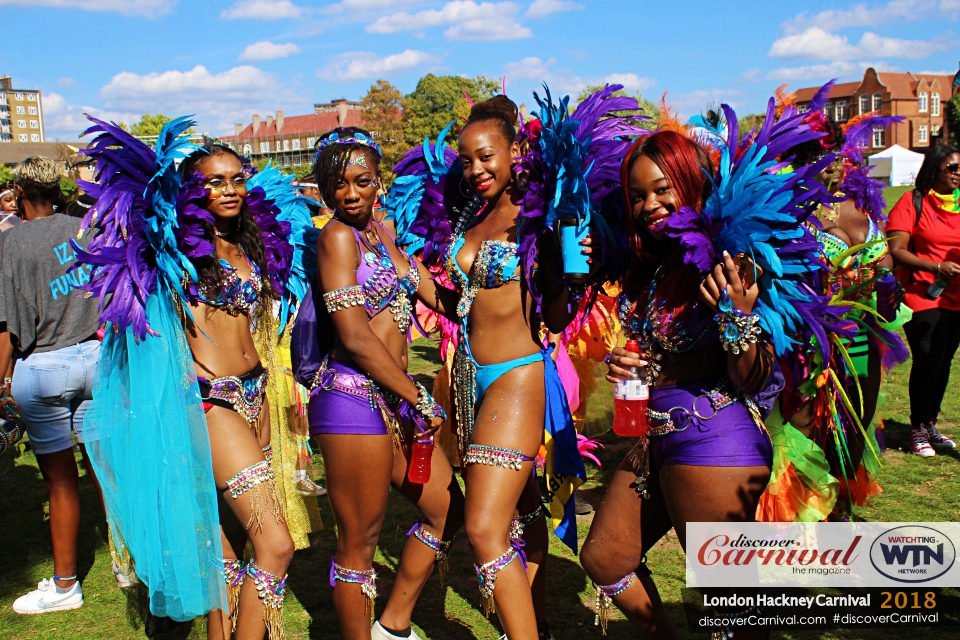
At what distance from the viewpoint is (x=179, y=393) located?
124 inches

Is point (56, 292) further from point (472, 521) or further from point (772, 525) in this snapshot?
point (772, 525)

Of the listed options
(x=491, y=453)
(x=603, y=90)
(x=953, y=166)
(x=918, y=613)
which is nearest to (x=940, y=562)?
(x=918, y=613)

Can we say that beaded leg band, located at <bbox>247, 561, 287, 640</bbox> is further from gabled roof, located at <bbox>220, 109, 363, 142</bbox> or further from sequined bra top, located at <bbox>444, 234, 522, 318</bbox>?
gabled roof, located at <bbox>220, 109, 363, 142</bbox>

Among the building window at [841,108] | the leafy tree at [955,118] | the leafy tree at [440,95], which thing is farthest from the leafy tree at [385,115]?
the building window at [841,108]

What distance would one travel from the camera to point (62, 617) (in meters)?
4.07

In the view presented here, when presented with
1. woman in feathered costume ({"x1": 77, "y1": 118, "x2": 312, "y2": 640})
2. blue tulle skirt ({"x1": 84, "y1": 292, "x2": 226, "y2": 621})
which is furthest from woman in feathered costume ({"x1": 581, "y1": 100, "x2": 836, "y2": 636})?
blue tulle skirt ({"x1": 84, "y1": 292, "x2": 226, "y2": 621})

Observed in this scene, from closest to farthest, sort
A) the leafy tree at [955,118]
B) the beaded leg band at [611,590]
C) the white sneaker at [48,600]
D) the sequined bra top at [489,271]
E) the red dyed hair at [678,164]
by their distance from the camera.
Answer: the red dyed hair at [678,164]
the beaded leg band at [611,590]
the sequined bra top at [489,271]
the white sneaker at [48,600]
the leafy tree at [955,118]

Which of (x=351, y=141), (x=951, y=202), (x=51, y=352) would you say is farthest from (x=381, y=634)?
(x=951, y=202)

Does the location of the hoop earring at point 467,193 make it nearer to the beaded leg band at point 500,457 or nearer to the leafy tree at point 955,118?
the beaded leg band at point 500,457

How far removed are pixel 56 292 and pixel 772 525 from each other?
12.7ft

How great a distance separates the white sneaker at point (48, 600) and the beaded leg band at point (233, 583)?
1.45 meters

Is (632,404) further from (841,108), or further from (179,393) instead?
(841,108)

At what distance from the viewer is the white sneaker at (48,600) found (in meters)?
4.11

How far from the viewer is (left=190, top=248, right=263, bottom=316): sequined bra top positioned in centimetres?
330
